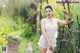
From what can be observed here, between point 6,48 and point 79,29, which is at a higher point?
point 79,29

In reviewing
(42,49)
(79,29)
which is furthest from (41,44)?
(79,29)

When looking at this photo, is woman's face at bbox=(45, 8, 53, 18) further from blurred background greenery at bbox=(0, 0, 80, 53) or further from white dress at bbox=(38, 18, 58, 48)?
blurred background greenery at bbox=(0, 0, 80, 53)

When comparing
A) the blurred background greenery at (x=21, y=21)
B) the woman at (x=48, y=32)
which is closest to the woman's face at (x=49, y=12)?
the woman at (x=48, y=32)

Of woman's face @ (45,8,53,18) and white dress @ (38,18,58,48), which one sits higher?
woman's face @ (45,8,53,18)

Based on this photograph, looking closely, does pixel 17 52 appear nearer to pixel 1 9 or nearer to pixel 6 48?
pixel 6 48

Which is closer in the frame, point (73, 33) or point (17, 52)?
point (73, 33)

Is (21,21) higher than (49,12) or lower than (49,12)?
lower

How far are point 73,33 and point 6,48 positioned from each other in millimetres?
1655

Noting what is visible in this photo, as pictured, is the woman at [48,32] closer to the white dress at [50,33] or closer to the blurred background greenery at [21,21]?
the white dress at [50,33]

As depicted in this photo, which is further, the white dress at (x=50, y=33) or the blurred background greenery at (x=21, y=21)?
the blurred background greenery at (x=21, y=21)

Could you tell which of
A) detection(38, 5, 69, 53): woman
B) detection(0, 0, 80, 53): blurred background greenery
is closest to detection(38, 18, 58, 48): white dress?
detection(38, 5, 69, 53): woman

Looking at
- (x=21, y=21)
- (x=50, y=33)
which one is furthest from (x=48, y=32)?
(x=21, y=21)

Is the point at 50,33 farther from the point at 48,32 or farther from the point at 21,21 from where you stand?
the point at 21,21

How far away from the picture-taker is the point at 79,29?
4.84 meters
